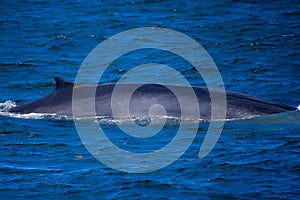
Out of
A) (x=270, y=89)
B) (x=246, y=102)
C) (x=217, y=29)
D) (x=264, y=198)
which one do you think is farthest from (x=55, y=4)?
(x=264, y=198)

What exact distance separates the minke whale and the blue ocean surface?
236mm

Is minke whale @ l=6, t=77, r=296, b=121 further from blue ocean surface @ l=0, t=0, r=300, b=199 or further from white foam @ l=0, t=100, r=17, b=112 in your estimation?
white foam @ l=0, t=100, r=17, b=112

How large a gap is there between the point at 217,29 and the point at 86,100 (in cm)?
894

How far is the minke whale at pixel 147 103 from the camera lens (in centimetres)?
1387

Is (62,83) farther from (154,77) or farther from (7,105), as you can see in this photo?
(154,77)

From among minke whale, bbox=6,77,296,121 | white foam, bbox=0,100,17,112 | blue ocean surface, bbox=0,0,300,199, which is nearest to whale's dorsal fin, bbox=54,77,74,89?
minke whale, bbox=6,77,296,121

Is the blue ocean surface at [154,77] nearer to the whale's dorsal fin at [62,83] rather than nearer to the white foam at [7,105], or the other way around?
the white foam at [7,105]

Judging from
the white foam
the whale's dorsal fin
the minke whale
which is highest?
the white foam

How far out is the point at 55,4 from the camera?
2667 cm

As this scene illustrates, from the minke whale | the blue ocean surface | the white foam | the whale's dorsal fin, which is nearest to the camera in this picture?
the blue ocean surface

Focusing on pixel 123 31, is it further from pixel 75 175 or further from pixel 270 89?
pixel 75 175

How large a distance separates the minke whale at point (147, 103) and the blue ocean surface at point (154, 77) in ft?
0.77

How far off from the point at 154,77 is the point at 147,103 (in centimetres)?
468

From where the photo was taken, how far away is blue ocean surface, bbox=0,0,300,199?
1102 centimetres
